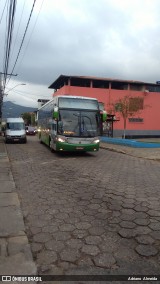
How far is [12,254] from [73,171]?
655 centimetres

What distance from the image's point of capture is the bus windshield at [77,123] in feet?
47.0

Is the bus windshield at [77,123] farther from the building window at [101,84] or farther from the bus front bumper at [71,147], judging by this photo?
the building window at [101,84]

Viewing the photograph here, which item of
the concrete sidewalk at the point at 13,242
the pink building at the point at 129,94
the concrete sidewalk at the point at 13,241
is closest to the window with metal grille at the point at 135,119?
the pink building at the point at 129,94

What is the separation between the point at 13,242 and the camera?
4.21 m

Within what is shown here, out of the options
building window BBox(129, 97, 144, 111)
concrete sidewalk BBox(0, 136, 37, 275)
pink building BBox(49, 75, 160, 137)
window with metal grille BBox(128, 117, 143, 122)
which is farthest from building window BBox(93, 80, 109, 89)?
concrete sidewalk BBox(0, 136, 37, 275)

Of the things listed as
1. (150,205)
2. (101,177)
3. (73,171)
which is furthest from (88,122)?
(150,205)

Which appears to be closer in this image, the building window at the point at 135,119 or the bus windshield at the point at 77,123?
the bus windshield at the point at 77,123

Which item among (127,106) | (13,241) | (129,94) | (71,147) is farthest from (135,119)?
(13,241)

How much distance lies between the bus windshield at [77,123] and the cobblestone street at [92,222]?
208 inches

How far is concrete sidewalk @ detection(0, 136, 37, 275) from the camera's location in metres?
3.46

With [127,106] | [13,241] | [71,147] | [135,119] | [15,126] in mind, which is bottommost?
[13,241]

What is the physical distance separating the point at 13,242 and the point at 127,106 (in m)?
34.5

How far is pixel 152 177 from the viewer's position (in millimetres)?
9352

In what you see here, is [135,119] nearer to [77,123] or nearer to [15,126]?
[15,126]
